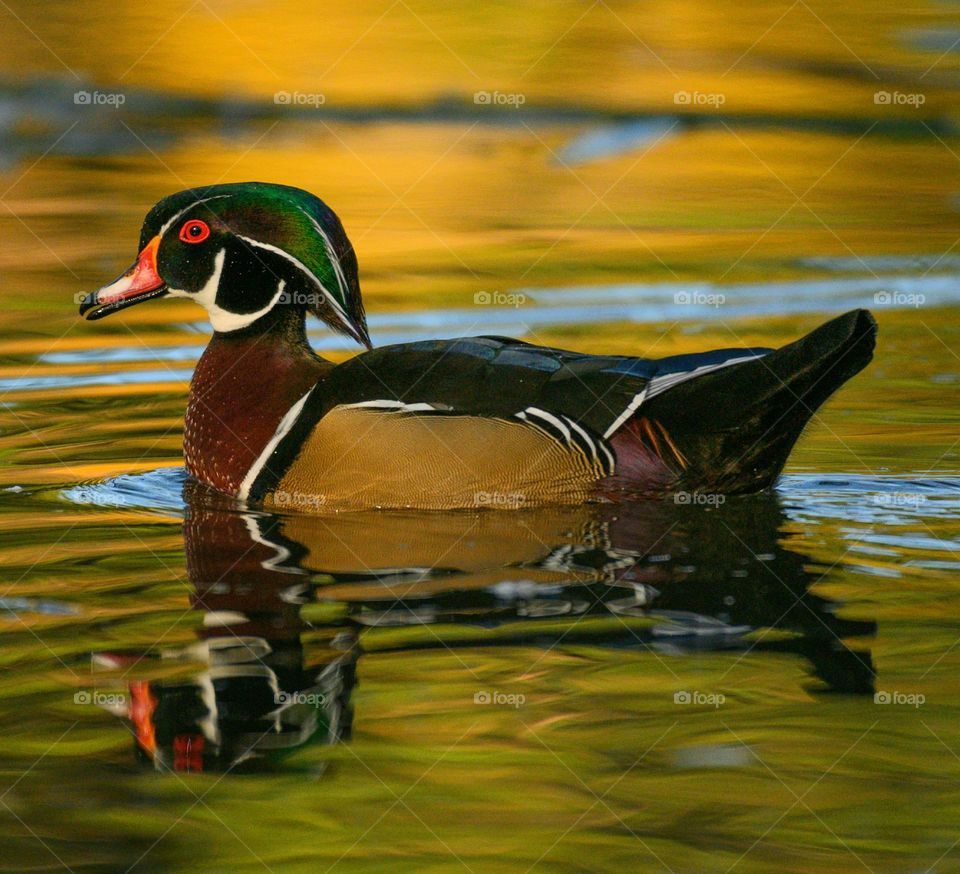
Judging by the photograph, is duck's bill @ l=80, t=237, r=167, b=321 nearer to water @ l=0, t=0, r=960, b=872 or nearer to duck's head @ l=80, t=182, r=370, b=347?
duck's head @ l=80, t=182, r=370, b=347

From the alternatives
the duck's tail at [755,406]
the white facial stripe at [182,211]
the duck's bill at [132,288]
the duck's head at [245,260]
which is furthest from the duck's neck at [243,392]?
the duck's tail at [755,406]

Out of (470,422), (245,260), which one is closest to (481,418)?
(470,422)

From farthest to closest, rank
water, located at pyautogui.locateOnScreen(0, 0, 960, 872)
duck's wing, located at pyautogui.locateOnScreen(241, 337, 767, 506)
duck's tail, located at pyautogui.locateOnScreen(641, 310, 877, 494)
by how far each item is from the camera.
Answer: duck's wing, located at pyautogui.locateOnScreen(241, 337, 767, 506), duck's tail, located at pyautogui.locateOnScreen(641, 310, 877, 494), water, located at pyautogui.locateOnScreen(0, 0, 960, 872)

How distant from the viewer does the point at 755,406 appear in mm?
6754

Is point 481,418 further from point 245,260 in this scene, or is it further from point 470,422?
point 245,260

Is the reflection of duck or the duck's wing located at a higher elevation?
the duck's wing

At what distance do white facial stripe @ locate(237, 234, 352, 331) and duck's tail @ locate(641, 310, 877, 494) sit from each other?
1409 millimetres

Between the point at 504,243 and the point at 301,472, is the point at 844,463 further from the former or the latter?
the point at 504,243

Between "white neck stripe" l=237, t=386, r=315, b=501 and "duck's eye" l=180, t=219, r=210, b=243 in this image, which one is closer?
"white neck stripe" l=237, t=386, r=315, b=501

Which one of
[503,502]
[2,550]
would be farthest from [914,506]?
[2,550]

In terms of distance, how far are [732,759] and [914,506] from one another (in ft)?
8.74

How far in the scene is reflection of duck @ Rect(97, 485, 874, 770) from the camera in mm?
5059

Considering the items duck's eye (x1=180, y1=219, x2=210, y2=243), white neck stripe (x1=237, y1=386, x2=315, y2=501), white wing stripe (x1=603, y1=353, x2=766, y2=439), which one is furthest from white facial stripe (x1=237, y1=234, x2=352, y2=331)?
white wing stripe (x1=603, y1=353, x2=766, y2=439)

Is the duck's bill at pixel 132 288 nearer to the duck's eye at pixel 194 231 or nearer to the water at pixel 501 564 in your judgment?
the duck's eye at pixel 194 231
